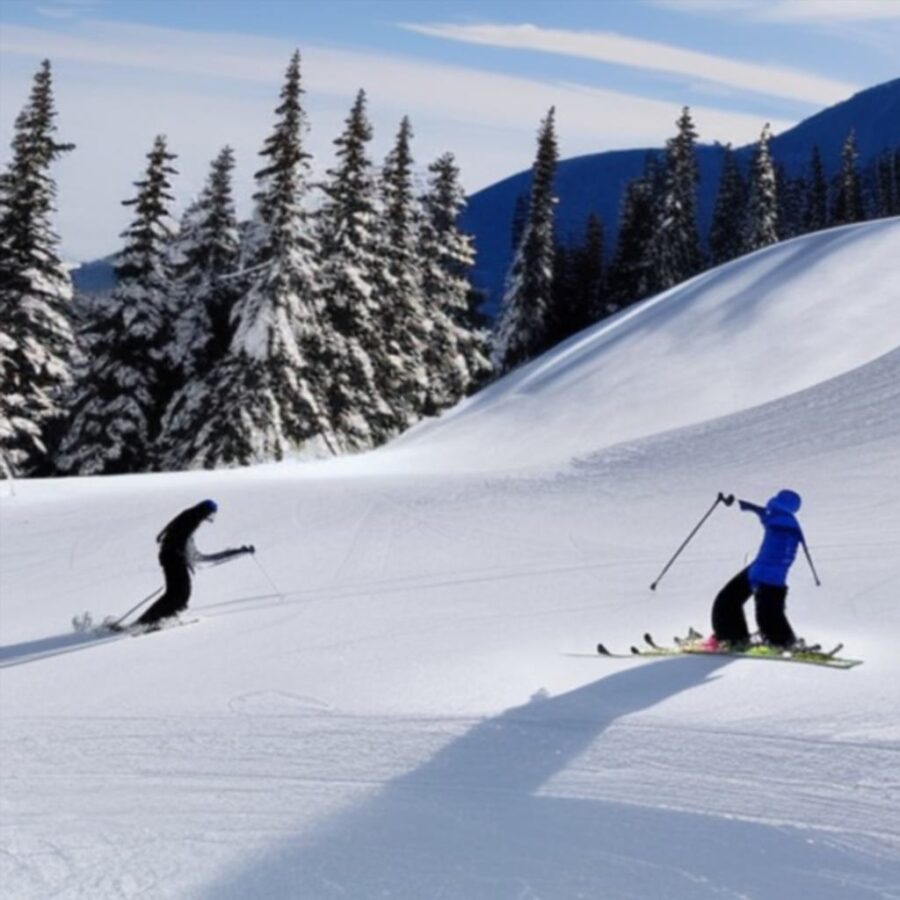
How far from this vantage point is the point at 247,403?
117ft

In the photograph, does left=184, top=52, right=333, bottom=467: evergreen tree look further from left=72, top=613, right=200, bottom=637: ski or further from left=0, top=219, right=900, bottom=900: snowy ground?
left=72, top=613, right=200, bottom=637: ski

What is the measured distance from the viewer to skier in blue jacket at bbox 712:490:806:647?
10.6 m

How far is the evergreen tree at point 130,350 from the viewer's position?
37.8 metres

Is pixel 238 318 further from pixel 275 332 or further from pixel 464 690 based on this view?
pixel 464 690

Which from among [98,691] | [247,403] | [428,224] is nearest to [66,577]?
[98,691]

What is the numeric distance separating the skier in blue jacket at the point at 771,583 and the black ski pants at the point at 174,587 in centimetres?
666

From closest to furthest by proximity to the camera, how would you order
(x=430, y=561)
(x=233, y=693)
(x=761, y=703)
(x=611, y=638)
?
1. (x=761, y=703)
2. (x=233, y=693)
3. (x=611, y=638)
4. (x=430, y=561)

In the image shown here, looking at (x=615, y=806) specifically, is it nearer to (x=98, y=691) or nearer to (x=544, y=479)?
(x=98, y=691)

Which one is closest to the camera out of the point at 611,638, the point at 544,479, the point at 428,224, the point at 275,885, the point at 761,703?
the point at 275,885

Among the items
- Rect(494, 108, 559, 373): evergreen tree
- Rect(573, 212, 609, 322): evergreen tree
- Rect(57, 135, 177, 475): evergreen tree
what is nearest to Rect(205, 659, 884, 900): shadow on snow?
Rect(57, 135, 177, 475): evergreen tree

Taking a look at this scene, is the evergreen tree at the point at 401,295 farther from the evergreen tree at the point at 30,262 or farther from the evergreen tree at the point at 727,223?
the evergreen tree at the point at 727,223

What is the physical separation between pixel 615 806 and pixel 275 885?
7.15 feet

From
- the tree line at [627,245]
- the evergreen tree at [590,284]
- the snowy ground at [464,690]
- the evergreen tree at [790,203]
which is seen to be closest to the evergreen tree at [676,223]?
the tree line at [627,245]

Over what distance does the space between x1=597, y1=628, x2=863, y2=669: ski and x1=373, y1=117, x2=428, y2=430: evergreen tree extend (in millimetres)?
33080
